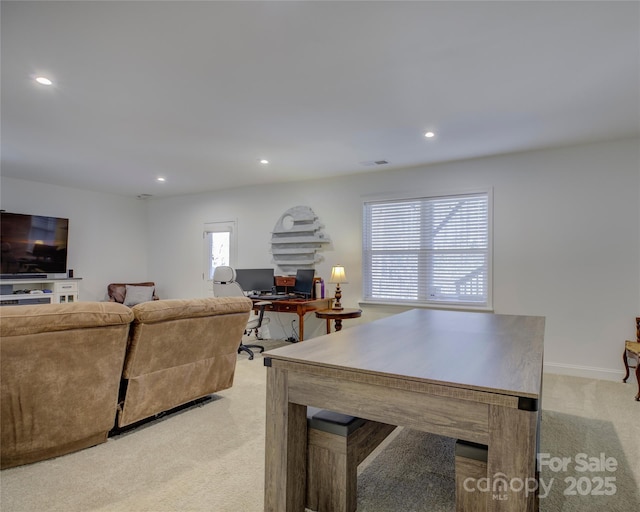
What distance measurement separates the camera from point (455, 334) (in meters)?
1.97

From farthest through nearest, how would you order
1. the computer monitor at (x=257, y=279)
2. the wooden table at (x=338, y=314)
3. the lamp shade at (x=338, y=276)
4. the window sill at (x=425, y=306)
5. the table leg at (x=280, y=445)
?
1. the computer monitor at (x=257, y=279)
2. the lamp shade at (x=338, y=276)
3. the wooden table at (x=338, y=314)
4. the window sill at (x=425, y=306)
5. the table leg at (x=280, y=445)

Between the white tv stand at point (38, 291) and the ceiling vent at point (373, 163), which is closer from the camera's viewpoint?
the ceiling vent at point (373, 163)

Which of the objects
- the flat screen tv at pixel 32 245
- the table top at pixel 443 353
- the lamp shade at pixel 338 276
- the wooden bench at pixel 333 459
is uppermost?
the flat screen tv at pixel 32 245

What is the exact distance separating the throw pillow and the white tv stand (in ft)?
2.42

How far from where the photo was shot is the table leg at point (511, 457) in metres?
1.05

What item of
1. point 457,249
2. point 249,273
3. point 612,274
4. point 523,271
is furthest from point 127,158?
point 612,274

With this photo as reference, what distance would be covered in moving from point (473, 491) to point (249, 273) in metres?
4.69

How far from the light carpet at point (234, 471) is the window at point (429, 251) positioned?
1.88 meters

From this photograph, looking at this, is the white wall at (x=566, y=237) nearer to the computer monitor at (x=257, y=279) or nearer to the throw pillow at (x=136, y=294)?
the computer monitor at (x=257, y=279)

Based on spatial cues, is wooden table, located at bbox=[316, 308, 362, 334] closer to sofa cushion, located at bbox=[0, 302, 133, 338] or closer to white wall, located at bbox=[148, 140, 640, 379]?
white wall, located at bbox=[148, 140, 640, 379]

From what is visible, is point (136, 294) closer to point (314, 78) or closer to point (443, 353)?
point (314, 78)

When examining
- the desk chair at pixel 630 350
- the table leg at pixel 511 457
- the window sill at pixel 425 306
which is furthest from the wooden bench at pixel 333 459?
the window sill at pixel 425 306

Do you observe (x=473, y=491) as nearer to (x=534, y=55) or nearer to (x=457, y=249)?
(x=534, y=55)

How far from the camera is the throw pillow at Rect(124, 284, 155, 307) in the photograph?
6.44 m
